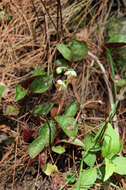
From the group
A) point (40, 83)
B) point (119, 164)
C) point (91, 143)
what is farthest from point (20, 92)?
point (119, 164)

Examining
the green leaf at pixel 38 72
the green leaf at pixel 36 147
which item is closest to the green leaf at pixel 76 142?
the green leaf at pixel 36 147

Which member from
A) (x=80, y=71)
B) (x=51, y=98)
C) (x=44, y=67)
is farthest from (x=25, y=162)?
(x=80, y=71)

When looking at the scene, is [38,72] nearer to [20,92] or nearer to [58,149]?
[20,92]

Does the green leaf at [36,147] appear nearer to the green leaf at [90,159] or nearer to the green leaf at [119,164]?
the green leaf at [90,159]

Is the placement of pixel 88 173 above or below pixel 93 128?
below

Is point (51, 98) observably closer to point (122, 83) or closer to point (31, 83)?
point (31, 83)

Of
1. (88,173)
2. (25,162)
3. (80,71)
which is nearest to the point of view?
(88,173)
